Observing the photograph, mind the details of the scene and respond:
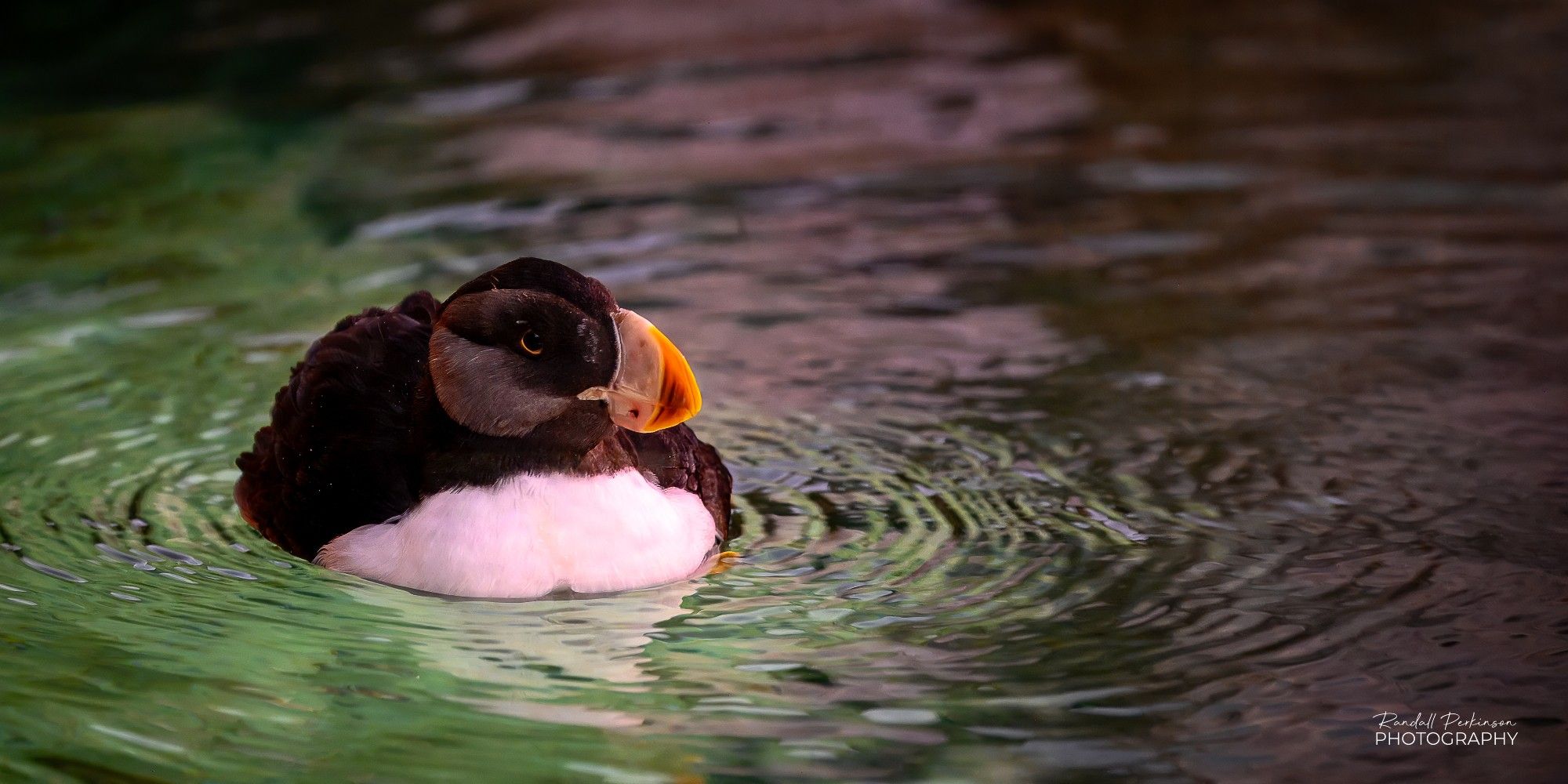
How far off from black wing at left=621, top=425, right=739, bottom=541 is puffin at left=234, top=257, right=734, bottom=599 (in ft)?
0.06

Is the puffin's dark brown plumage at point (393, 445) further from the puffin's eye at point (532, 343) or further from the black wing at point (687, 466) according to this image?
the puffin's eye at point (532, 343)

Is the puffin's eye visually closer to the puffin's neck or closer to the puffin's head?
the puffin's head

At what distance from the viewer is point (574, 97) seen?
1002cm

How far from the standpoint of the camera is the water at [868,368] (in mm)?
3779

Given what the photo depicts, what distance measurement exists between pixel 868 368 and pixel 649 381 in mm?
2093

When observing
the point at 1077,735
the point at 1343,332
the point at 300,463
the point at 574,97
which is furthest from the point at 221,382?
the point at 574,97

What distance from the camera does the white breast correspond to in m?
4.04

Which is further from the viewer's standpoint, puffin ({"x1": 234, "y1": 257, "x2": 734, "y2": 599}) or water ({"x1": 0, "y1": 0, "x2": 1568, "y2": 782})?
puffin ({"x1": 234, "y1": 257, "x2": 734, "y2": 599})

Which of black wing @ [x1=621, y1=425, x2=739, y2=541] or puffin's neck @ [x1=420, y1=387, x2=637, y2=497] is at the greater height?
puffin's neck @ [x1=420, y1=387, x2=637, y2=497]

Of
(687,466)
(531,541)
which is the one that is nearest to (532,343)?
(531,541)

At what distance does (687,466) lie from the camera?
14.5ft

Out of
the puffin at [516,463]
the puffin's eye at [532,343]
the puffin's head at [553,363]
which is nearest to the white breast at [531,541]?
the puffin at [516,463]

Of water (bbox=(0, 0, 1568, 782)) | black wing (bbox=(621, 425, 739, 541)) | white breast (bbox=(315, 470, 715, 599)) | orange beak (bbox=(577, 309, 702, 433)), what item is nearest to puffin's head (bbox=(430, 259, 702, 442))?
orange beak (bbox=(577, 309, 702, 433))

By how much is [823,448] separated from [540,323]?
55.9 inches
